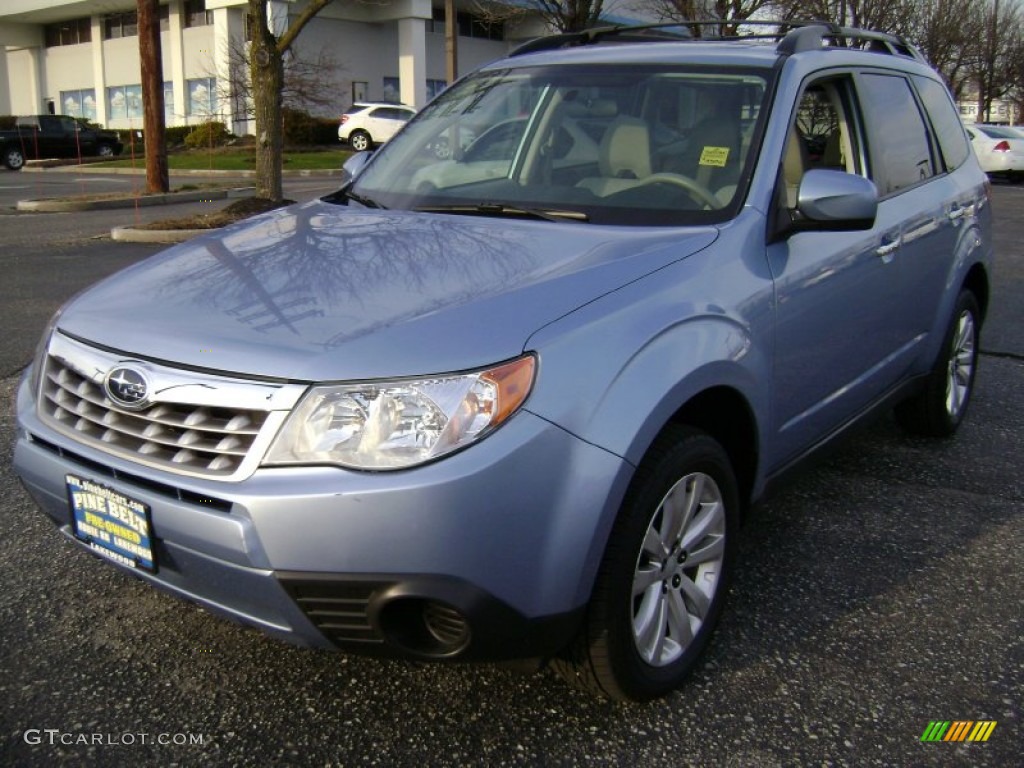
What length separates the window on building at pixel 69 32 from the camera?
154 ft

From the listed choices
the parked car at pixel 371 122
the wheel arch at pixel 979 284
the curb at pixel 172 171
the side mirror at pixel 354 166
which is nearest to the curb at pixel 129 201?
the curb at pixel 172 171

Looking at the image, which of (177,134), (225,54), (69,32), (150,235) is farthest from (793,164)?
(69,32)

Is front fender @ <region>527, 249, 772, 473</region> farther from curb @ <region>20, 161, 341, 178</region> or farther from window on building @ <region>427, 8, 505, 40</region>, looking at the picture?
window on building @ <region>427, 8, 505, 40</region>

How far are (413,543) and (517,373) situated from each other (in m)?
0.43

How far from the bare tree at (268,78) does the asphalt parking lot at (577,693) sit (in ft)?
33.1

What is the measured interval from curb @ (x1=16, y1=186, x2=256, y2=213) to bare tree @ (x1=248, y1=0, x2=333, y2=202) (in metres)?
4.25

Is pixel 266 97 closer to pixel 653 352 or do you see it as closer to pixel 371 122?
pixel 653 352

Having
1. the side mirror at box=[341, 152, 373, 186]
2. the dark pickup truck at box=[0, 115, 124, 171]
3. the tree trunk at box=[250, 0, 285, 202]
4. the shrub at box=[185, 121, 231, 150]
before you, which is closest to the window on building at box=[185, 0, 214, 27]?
the shrub at box=[185, 121, 231, 150]

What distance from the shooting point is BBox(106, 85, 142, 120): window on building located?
43.6 meters

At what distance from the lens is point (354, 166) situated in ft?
14.4

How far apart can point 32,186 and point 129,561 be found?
2362 centimetres

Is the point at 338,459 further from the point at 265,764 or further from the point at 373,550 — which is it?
the point at 265,764

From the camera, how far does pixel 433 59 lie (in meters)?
41.8

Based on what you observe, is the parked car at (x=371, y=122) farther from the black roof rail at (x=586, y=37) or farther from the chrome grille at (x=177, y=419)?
the chrome grille at (x=177, y=419)
